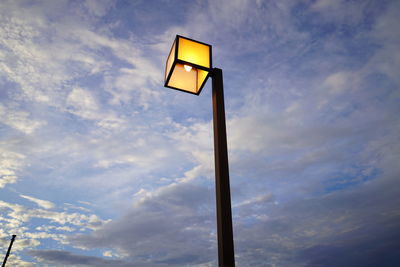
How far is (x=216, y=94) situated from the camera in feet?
12.0

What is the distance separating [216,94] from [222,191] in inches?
59.7

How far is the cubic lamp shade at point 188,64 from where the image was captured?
12.3 ft

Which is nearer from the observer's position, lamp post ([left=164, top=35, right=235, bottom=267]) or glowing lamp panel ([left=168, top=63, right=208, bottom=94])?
lamp post ([left=164, top=35, right=235, bottom=267])

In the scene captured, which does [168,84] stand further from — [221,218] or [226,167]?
[221,218]

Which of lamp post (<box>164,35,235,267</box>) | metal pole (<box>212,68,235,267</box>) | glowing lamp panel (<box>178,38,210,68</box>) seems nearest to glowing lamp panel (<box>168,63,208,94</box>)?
lamp post (<box>164,35,235,267</box>)

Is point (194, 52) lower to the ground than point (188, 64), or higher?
higher

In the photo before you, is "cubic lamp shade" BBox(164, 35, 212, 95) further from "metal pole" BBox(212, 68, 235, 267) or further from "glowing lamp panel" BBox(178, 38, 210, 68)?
"metal pole" BBox(212, 68, 235, 267)

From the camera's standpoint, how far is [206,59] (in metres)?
3.93

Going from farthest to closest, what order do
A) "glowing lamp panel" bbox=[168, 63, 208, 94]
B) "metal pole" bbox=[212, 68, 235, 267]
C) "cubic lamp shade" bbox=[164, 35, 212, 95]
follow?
"glowing lamp panel" bbox=[168, 63, 208, 94], "cubic lamp shade" bbox=[164, 35, 212, 95], "metal pole" bbox=[212, 68, 235, 267]

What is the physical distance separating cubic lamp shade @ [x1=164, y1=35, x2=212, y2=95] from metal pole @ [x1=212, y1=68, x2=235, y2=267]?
0.55 meters

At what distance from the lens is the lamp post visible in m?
2.59

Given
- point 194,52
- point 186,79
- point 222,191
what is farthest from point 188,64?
point 222,191

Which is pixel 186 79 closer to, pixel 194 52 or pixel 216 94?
pixel 194 52

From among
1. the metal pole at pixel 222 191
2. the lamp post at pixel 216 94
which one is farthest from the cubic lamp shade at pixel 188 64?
the metal pole at pixel 222 191
